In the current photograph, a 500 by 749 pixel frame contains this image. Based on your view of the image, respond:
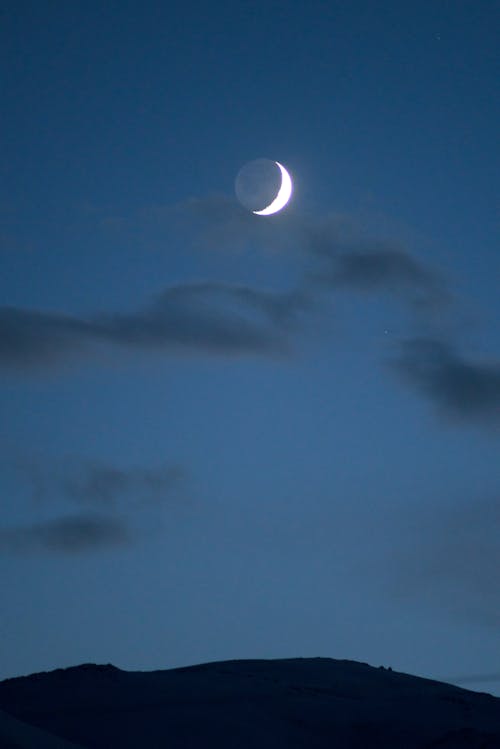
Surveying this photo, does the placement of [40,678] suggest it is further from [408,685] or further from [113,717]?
[408,685]

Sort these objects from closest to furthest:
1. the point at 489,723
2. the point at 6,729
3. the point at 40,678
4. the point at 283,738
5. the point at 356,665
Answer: the point at 6,729
the point at 283,738
the point at 489,723
the point at 40,678
the point at 356,665

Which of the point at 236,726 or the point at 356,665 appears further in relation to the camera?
the point at 356,665

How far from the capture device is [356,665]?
32531 millimetres

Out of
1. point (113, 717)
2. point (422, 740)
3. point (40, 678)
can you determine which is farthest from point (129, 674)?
point (422, 740)

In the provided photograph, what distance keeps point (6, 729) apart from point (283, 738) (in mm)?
8957

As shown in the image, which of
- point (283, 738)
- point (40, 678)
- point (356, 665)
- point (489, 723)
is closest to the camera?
point (283, 738)

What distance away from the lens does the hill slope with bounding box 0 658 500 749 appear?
22.5 m

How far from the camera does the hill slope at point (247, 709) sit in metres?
22.5

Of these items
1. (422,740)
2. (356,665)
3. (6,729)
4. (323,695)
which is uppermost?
(356,665)

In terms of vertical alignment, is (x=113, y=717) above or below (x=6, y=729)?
above

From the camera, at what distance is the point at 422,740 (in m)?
23.3

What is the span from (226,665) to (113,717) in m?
8.39

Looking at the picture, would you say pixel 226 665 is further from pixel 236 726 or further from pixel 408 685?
pixel 236 726

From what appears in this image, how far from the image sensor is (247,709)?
79.7 ft
